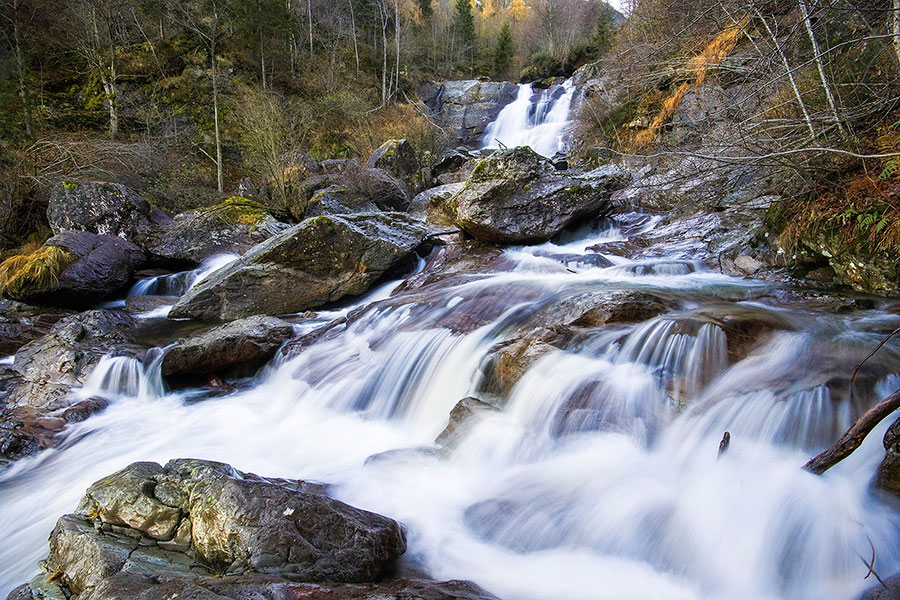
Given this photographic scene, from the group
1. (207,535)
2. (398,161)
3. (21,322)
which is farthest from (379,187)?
(207,535)

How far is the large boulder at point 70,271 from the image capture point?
789 cm

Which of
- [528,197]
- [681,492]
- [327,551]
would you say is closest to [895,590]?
[681,492]

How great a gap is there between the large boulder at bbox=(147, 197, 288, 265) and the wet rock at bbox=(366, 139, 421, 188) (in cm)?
469

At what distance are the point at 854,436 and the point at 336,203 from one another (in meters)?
12.1

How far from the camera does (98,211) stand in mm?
10625

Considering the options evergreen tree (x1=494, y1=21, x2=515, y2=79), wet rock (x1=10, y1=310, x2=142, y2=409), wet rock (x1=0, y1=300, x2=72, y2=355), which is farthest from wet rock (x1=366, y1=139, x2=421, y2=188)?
evergreen tree (x1=494, y1=21, x2=515, y2=79)

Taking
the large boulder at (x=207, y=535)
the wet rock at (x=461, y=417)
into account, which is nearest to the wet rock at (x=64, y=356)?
the large boulder at (x=207, y=535)

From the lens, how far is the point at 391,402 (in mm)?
4996

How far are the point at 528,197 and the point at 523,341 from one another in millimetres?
4810

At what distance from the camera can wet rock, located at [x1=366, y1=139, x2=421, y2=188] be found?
1552cm

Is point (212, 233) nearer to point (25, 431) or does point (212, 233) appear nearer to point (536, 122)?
point (25, 431)

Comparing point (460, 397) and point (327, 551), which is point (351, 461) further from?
point (327, 551)

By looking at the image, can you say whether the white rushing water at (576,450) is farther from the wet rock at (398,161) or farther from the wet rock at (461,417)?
the wet rock at (398,161)

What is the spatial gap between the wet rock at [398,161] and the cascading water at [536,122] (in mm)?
5301
